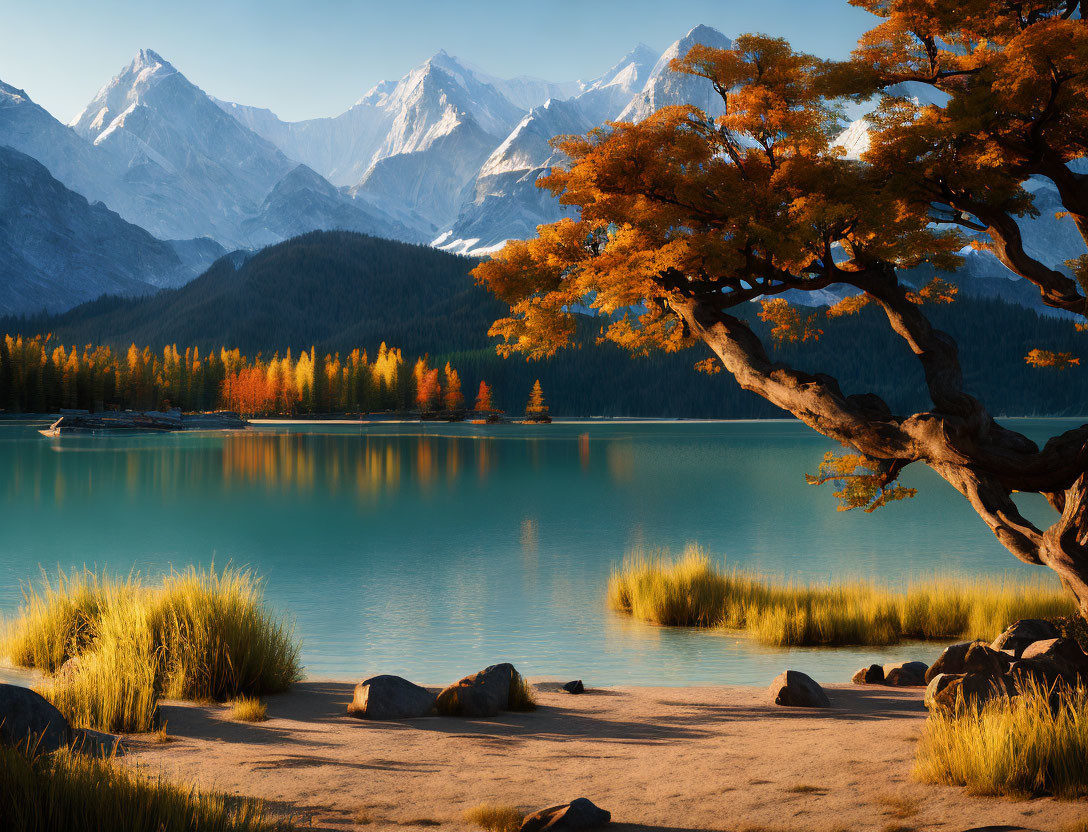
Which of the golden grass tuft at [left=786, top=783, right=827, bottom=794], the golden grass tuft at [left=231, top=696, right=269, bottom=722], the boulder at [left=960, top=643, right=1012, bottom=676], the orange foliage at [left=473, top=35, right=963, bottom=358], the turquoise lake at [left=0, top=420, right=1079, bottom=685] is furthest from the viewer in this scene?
the turquoise lake at [left=0, top=420, right=1079, bottom=685]

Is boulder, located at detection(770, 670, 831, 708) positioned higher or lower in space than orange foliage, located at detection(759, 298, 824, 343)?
lower

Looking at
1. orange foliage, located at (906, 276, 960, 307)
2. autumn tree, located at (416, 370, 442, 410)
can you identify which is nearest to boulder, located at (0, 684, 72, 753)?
orange foliage, located at (906, 276, 960, 307)

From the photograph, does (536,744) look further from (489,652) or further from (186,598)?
(489,652)

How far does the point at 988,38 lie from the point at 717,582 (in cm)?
1158

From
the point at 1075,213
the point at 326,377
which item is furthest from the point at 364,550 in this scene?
the point at 326,377

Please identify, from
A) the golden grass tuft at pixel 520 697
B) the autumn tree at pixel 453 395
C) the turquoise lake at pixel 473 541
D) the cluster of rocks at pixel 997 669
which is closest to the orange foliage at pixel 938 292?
the cluster of rocks at pixel 997 669

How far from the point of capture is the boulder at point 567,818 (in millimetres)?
7320

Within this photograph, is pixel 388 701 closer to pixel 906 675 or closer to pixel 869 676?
pixel 869 676

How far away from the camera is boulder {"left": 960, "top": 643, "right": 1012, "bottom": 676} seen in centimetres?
1152

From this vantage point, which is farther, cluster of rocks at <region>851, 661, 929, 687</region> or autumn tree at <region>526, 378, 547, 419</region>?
autumn tree at <region>526, 378, 547, 419</region>

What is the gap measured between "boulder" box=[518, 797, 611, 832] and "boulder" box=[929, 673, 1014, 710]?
14.0 ft

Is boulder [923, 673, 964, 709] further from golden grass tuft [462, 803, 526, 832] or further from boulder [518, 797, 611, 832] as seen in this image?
golden grass tuft [462, 803, 526, 832]

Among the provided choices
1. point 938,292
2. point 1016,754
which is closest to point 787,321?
point 938,292

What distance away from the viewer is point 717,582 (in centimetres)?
2069
